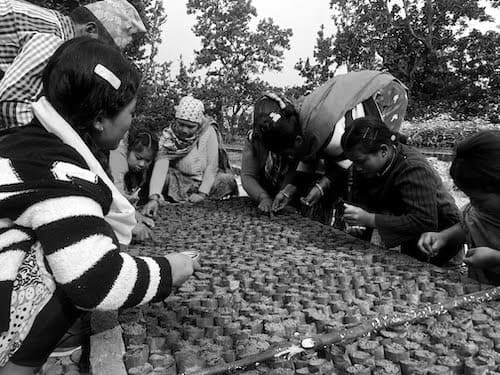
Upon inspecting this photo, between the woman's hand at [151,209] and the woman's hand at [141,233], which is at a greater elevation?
the woman's hand at [141,233]

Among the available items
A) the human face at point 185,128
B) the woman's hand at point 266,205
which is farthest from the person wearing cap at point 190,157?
the woman's hand at point 266,205

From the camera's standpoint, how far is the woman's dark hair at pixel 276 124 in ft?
9.82

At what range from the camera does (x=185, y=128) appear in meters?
4.26

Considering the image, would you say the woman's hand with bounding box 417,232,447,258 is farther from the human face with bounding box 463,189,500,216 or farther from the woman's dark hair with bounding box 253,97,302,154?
the woman's dark hair with bounding box 253,97,302,154

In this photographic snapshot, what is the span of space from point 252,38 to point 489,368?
17.5 m

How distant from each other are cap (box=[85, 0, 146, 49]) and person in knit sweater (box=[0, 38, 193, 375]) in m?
1.57

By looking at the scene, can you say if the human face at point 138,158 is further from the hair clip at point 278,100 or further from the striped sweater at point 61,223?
the striped sweater at point 61,223

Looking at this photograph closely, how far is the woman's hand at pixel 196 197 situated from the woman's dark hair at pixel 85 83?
276 centimetres

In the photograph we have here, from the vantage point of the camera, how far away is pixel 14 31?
7.37ft

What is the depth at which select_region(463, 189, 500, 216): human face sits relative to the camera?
188cm

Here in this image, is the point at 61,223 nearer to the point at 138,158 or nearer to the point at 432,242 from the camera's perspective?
the point at 432,242

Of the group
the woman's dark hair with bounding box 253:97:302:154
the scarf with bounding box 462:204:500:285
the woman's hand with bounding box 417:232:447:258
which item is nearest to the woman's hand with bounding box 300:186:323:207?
the woman's dark hair with bounding box 253:97:302:154

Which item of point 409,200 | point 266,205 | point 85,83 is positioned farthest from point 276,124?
point 85,83

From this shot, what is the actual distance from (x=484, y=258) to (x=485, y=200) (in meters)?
0.23
